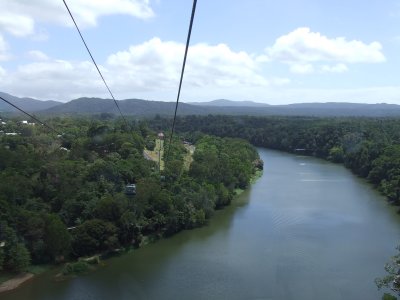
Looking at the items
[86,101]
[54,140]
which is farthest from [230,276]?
[86,101]

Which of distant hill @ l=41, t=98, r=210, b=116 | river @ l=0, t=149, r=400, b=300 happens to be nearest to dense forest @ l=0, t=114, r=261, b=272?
river @ l=0, t=149, r=400, b=300

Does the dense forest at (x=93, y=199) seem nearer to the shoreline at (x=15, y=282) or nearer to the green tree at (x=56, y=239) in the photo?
the green tree at (x=56, y=239)

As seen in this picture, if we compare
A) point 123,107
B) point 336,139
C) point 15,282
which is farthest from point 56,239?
point 123,107

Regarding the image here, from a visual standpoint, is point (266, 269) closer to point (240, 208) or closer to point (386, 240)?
point (386, 240)

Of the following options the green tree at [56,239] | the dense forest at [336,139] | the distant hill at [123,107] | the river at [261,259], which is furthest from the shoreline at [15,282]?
the distant hill at [123,107]

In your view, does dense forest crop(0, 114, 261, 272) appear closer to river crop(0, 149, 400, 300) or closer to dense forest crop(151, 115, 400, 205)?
river crop(0, 149, 400, 300)

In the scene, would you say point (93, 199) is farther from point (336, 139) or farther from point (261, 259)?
point (336, 139)
